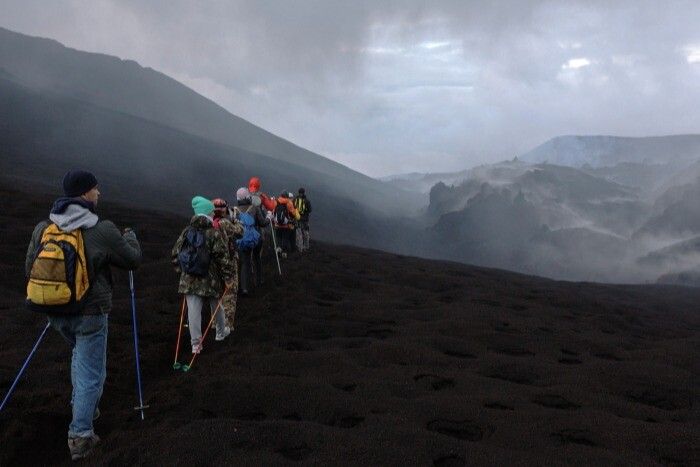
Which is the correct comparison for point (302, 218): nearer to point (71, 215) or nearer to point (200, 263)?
point (200, 263)

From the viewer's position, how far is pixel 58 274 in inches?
194

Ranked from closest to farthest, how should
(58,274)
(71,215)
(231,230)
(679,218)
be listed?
1. (58,274)
2. (71,215)
3. (231,230)
4. (679,218)

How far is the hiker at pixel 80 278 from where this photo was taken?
4957 millimetres

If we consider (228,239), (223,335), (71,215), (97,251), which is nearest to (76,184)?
(71,215)

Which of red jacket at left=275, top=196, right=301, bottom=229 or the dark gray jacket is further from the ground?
red jacket at left=275, top=196, right=301, bottom=229

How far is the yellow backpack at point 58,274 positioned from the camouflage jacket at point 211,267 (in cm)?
365

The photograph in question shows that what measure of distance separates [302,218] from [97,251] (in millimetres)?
16476

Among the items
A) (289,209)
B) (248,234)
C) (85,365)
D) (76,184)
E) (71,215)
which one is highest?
(289,209)

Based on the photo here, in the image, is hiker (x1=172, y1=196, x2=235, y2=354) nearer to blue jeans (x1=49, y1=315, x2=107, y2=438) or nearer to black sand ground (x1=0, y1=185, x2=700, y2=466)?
black sand ground (x1=0, y1=185, x2=700, y2=466)

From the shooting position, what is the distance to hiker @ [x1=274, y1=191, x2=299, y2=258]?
59.8ft

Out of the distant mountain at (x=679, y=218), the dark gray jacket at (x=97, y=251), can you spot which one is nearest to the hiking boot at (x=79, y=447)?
the dark gray jacket at (x=97, y=251)

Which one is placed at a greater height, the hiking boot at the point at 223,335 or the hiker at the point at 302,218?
the hiker at the point at 302,218

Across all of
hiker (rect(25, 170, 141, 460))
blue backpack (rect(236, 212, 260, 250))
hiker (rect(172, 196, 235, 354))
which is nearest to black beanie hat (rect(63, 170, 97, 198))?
hiker (rect(25, 170, 141, 460))

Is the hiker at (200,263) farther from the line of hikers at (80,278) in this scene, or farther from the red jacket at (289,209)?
the red jacket at (289,209)
